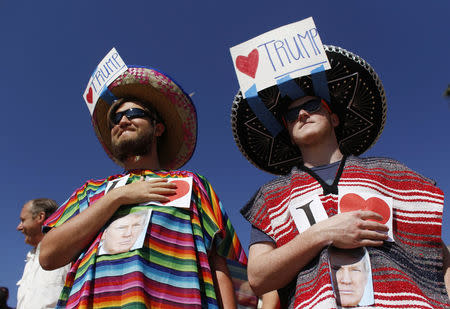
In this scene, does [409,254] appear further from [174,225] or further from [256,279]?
[174,225]

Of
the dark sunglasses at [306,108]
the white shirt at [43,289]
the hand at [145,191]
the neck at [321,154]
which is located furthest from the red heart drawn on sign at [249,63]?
the white shirt at [43,289]

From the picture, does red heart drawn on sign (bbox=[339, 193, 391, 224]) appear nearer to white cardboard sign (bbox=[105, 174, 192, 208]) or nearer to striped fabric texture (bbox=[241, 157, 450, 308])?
striped fabric texture (bbox=[241, 157, 450, 308])

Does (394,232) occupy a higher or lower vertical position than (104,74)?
lower

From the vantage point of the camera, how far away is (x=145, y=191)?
225cm

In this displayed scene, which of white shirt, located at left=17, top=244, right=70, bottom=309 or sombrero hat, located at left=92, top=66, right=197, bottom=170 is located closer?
sombrero hat, located at left=92, top=66, right=197, bottom=170

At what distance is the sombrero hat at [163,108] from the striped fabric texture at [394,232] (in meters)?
1.07

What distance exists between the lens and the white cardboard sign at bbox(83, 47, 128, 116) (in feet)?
9.23

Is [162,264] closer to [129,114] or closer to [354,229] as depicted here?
[354,229]

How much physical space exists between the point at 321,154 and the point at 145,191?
103 cm

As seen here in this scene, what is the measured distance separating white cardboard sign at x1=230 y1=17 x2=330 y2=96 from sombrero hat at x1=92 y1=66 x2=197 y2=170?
81cm

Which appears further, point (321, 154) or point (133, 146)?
point (133, 146)

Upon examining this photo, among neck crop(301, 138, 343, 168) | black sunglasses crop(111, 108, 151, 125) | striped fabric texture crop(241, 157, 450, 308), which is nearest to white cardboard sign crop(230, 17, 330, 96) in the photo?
neck crop(301, 138, 343, 168)

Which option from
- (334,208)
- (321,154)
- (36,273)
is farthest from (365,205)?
(36,273)

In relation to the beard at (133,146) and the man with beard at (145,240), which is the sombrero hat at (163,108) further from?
the beard at (133,146)
